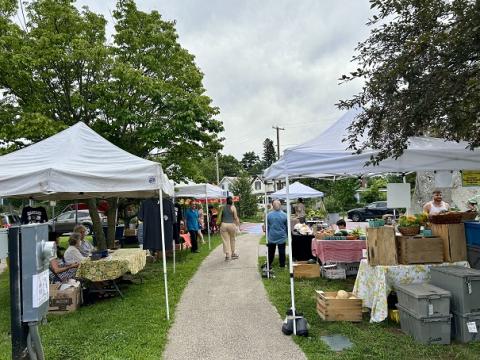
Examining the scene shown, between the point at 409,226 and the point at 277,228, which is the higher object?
the point at 409,226

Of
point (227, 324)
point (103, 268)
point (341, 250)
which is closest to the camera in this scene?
point (227, 324)

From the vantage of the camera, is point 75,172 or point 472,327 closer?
point 472,327

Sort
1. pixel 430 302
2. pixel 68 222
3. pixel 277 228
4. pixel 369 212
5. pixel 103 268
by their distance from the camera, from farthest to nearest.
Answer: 1. pixel 369 212
2. pixel 68 222
3. pixel 277 228
4. pixel 103 268
5. pixel 430 302

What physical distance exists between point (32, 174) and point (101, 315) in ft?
7.93

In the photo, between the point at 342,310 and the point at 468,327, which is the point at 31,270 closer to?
the point at 342,310

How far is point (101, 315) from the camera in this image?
6637 millimetres

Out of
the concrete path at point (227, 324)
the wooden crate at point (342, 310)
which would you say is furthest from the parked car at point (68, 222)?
the wooden crate at point (342, 310)

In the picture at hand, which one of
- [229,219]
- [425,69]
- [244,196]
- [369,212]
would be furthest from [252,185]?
[425,69]

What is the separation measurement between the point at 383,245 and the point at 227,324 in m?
2.44

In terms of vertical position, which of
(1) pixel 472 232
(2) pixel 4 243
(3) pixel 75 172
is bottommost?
(1) pixel 472 232

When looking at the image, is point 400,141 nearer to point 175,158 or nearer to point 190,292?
point 190,292

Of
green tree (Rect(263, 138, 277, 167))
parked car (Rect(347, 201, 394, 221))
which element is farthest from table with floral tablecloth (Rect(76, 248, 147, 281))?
green tree (Rect(263, 138, 277, 167))

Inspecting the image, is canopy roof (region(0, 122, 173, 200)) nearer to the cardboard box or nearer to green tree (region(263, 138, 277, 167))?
the cardboard box

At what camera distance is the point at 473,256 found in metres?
5.68
